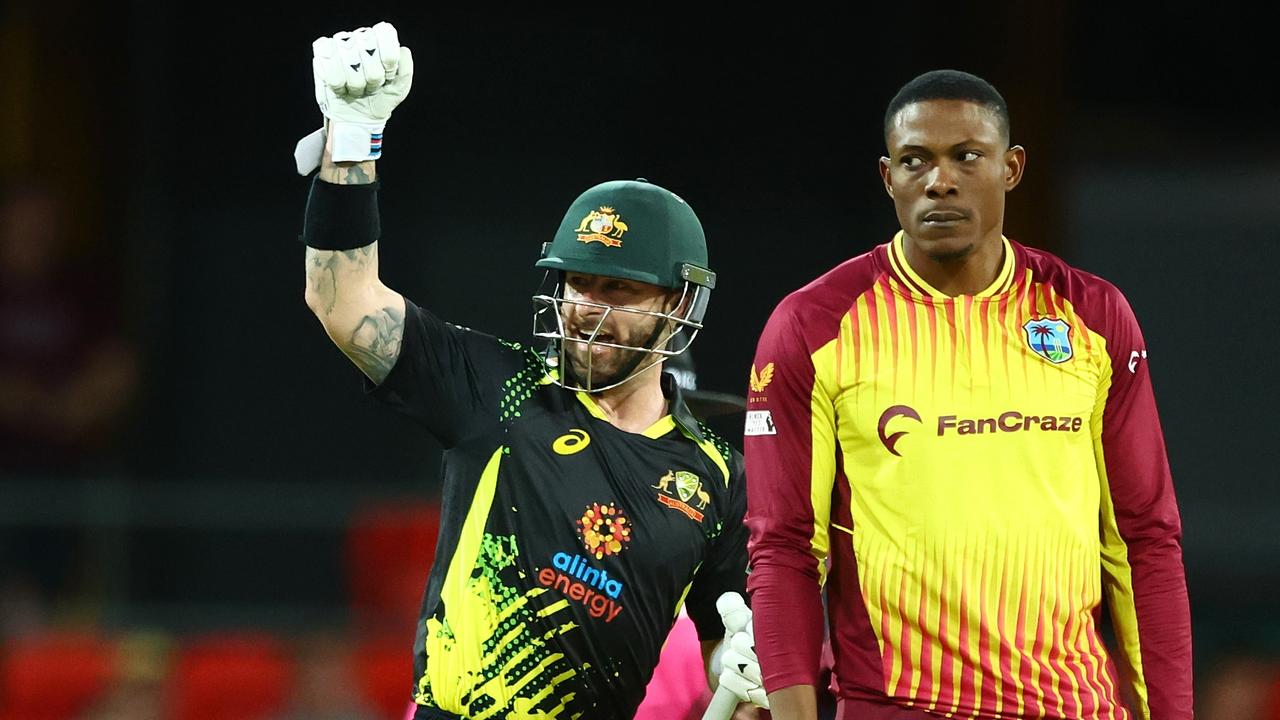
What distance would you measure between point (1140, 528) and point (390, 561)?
409 centimetres

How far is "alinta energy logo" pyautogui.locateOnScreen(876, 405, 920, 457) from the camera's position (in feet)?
7.47

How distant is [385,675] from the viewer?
18.1 ft

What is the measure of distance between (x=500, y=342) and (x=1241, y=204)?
5.27 m

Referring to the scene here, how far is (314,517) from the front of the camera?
20.6ft

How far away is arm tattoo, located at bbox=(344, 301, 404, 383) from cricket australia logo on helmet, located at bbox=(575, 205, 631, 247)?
1.22 feet

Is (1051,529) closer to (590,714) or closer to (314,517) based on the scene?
(590,714)

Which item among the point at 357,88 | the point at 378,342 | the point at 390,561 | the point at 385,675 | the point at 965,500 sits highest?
the point at 357,88

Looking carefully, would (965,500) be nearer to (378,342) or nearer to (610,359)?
(610,359)

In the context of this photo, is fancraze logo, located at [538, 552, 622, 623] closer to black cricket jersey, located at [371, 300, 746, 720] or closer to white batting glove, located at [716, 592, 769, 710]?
black cricket jersey, located at [371, 300, 746, 720]

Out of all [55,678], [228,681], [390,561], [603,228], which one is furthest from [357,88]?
[390,561]

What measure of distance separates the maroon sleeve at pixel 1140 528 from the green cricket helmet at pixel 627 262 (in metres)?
0.86

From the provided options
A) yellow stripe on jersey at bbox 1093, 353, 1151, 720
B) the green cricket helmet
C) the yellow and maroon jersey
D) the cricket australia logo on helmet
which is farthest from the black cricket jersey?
yellow stripe on jersey at bbox 1093, 353, 1151, 720

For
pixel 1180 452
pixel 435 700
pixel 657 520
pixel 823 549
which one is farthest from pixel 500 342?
pixel 1180 452

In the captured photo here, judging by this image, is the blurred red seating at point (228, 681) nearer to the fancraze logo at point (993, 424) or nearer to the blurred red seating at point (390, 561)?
the blurred red seating at point (390, 561)
